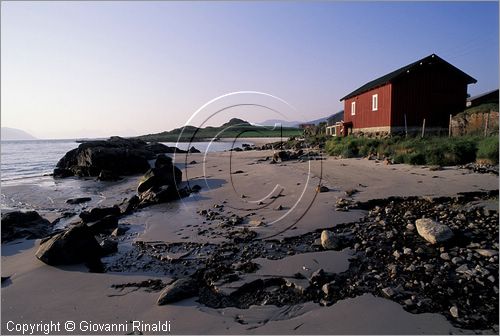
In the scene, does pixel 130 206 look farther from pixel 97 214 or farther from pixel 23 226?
pixel 23 226

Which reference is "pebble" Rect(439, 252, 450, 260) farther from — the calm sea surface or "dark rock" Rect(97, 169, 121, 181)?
"dark rock" Rect(97, 169, 121, 181)

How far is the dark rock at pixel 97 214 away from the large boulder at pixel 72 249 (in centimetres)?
319

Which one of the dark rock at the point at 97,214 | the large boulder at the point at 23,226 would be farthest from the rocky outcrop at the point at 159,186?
the large boulder at the point at 23,226

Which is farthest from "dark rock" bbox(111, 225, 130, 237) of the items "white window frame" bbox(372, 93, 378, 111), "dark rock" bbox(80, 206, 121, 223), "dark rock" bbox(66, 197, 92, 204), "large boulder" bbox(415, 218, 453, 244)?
"white window frame" bbox(372, 93, 378, 111)

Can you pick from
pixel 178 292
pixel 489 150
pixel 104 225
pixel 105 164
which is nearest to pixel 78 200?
pixel 104 225

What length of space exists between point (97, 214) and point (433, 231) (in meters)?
9.50

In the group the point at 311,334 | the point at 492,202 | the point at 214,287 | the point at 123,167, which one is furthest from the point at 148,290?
the point at 123,167

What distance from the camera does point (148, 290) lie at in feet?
16.9

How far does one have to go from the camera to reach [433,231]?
5914 mm

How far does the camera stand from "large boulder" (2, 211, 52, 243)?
8797 mm

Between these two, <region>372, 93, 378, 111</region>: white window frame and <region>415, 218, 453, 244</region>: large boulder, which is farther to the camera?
<region>372, 93, 378, 111</region>: white window frame

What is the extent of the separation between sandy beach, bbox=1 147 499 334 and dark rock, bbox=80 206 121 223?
22.1 inches

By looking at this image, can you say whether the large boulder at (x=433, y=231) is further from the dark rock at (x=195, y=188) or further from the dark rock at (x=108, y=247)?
the dark rock at (x=195, y=188)

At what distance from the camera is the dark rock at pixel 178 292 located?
4.68 metres
